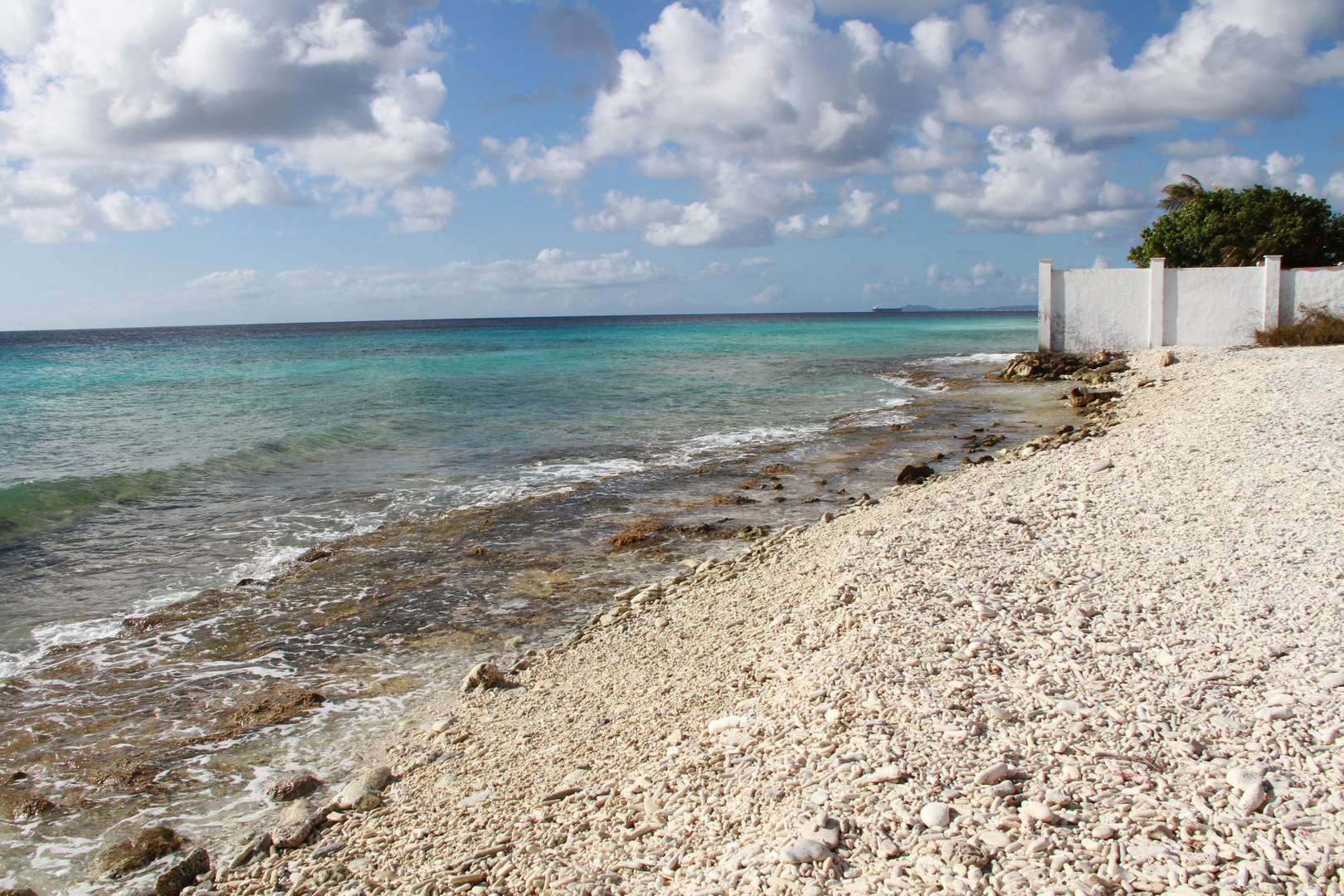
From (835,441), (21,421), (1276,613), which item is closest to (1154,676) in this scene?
(1276,613)

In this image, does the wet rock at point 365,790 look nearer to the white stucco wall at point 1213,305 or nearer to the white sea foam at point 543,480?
the white sea foam at point 543,480

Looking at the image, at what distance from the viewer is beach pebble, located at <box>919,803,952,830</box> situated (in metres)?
3.15

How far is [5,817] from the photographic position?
4.38 m

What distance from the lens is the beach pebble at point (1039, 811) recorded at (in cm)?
312

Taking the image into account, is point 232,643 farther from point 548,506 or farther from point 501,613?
point 548,506

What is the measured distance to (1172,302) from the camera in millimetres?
23766

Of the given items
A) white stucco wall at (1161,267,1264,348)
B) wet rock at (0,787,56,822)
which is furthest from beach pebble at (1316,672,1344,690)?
white stucco wall at (1161,267,1264,348)

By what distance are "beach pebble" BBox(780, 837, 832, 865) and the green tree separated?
31745mm

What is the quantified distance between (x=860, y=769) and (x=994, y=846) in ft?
2.16

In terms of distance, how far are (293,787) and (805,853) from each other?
3.08 metres

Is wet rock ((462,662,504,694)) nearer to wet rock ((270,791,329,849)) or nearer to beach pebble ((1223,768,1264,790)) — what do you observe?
wet rock ((270,791,329,849))

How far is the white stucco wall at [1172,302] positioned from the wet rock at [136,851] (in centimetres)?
2676

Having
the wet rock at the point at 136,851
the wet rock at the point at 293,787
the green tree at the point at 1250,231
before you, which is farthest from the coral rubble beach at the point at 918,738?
the green tree at the point at 1250,231

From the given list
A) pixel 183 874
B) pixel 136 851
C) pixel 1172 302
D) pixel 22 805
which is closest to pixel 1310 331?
pixel 1172 302
